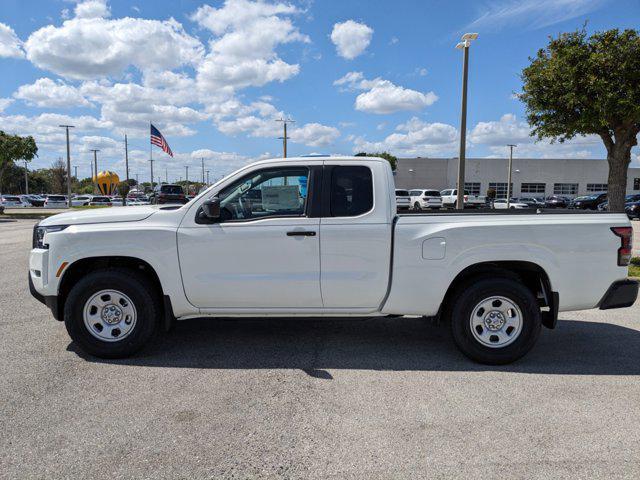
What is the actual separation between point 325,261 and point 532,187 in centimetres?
6911

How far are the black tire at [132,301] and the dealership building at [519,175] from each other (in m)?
62.7

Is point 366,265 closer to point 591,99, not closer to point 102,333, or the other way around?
point 102,333

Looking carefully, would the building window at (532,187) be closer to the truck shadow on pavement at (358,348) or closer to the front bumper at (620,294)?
the truck shadow on pavement at (358,348)

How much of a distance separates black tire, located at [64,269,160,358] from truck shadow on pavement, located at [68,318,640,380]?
147mm

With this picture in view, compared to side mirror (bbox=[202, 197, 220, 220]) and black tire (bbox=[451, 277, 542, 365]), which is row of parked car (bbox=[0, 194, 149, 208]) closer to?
side mirror (bbox=[202, 197, 220, 220])

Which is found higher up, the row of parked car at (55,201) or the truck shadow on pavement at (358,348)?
the row of parked car at (55,201)

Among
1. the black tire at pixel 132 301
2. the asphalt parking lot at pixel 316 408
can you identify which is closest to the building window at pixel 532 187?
the asphalt parking lot at pixel 316 408

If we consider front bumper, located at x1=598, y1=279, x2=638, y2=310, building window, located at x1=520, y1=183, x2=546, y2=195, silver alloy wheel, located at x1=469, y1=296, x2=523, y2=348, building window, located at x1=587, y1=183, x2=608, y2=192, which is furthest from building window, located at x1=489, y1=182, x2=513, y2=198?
silver alloy wheel, located at x1=469, y1=296, x2=523, y2=348

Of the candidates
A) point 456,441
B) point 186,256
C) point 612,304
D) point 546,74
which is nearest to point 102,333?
point 186,256

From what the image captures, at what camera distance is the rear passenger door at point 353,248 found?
4.39 m

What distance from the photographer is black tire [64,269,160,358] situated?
445 centimetres

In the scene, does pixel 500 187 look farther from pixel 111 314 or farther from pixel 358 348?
pixel 111 314

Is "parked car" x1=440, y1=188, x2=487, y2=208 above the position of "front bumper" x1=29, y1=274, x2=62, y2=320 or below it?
above

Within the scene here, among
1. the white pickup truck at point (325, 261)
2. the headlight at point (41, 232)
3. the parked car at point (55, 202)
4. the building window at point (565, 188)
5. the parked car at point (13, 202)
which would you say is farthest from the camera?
the building window at point (565, 188)
